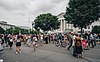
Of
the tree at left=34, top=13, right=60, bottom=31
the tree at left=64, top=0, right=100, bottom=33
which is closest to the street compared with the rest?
the tree at left=64, top=0, right=100, bottom=33

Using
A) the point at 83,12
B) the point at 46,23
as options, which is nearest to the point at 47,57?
the point at 83,12

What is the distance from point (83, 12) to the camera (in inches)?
1843

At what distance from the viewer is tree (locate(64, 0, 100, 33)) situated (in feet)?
152

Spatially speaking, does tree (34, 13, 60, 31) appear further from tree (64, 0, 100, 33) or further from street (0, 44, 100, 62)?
street (0, 44, 100, 62)

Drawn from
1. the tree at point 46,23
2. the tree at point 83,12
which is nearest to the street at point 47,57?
the tree at point 83,12

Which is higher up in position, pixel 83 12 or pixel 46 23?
pixel 83 12

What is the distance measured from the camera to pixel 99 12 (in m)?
46.8

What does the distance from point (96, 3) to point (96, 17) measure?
3631 millimetres

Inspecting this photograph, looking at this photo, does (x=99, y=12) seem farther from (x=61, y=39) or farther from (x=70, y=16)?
(x=61, y=39)

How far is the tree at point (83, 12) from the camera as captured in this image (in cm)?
4641

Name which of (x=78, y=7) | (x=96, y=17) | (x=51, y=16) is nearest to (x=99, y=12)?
(x=96, y=17)

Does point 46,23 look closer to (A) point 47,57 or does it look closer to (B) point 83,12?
(B) point 83,12

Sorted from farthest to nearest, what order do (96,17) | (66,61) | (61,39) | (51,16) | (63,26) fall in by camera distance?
(63,26) < (51,16) < (96,17) < (61,39) < (66,61)

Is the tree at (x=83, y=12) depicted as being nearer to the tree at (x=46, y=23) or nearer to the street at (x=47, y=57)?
A: the street at (x=47, y=57)
